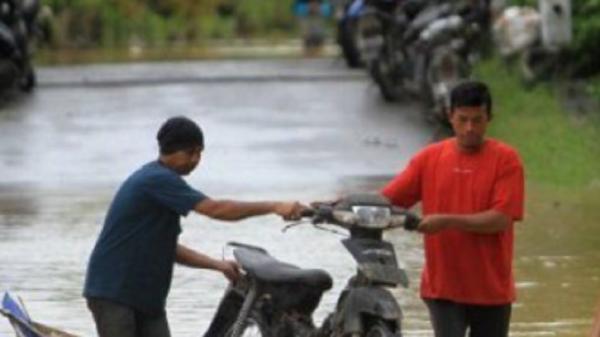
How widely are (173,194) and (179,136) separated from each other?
25 cm

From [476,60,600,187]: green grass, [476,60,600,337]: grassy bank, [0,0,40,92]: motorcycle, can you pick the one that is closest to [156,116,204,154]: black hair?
[476,60,600,337]: grassy bank

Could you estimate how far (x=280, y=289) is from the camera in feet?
30.5

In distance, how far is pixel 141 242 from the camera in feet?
30.8

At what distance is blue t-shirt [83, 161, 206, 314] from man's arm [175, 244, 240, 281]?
254mm

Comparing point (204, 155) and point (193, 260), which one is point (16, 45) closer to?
point (204, 155)

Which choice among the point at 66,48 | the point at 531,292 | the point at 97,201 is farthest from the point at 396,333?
the point at 66,48

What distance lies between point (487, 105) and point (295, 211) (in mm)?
903

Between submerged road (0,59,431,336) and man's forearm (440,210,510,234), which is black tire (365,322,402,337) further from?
submerged road (0,59,431,336)

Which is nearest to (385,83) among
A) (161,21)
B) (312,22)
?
(312,22)

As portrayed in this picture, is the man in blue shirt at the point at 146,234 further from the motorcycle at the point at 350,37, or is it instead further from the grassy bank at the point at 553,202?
the motorcycle at the point at 350,37

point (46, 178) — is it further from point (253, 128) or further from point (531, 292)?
point (531, 292)

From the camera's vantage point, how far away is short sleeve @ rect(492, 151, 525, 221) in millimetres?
8969

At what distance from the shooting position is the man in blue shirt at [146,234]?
9.34 meters

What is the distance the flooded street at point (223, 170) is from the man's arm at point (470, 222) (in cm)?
290
